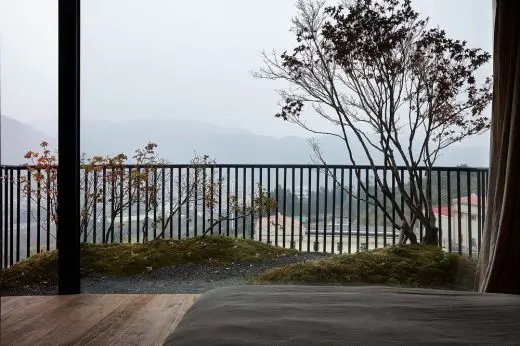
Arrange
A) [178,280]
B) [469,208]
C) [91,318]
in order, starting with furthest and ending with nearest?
[469,208]
[178,280]
[91,318]

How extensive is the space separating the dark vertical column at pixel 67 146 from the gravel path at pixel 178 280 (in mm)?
192

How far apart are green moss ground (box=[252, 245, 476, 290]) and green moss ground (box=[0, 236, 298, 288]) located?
0.17 meters

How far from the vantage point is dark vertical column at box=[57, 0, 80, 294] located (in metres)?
2.94

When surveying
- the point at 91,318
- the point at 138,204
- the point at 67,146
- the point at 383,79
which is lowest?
the point at 91,318

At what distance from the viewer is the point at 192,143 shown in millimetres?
3328

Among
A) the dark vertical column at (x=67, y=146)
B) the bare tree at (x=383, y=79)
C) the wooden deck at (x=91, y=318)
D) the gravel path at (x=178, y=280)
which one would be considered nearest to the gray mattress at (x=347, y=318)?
the wooden deck at (x=91, y=318)

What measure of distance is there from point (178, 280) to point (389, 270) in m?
1.45

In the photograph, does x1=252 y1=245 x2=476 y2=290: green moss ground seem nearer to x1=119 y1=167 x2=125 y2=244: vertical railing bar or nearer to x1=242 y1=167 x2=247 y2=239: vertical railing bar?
x1=242 y1=167 x2=247 y2=239: vertical railing bar

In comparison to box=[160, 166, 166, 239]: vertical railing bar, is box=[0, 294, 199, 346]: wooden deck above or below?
below

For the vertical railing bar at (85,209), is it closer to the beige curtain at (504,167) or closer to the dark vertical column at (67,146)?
the dark vertical column at (67,146)

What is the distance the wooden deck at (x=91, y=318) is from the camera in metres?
2.16

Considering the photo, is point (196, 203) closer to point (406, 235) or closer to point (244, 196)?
point (244, 196)

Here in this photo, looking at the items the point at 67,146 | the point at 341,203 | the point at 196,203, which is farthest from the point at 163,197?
the point at 341,203

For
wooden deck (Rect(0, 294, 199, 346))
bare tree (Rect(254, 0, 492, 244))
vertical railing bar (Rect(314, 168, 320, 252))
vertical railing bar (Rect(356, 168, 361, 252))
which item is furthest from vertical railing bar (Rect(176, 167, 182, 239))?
vertical railing bar (Rect(356, 168, 361, 252))
